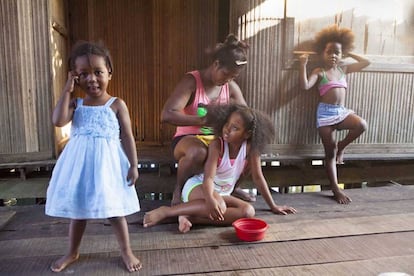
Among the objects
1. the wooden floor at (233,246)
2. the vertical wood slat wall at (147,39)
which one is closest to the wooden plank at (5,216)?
the wooden floor at (233,246)

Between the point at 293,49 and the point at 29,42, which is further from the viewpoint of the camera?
the point at 293,49

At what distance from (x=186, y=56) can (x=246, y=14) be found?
3.86ft

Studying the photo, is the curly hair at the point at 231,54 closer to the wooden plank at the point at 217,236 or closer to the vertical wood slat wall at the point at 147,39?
the wooden plank at the point at 217,236

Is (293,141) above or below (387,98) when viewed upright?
below

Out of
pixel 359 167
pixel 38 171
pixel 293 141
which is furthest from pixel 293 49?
pixel 38 171

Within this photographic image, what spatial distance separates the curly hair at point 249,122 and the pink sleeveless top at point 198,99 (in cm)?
30

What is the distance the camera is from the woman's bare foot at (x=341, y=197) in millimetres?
3055

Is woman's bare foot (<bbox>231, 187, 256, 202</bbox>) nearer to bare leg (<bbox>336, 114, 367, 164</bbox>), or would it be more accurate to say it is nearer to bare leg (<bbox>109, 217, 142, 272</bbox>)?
bare leg (<bbox>336, 114, 367, 164</bbox>)

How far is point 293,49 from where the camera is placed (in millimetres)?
3572

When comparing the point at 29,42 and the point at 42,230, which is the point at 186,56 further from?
the point at 42,230

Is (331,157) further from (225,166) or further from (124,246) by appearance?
(124,246)

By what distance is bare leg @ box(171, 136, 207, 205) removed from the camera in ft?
8.40

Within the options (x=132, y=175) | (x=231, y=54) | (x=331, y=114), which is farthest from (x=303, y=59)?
(x=132, y=175)

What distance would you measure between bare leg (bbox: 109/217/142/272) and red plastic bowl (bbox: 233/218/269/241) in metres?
0.65
